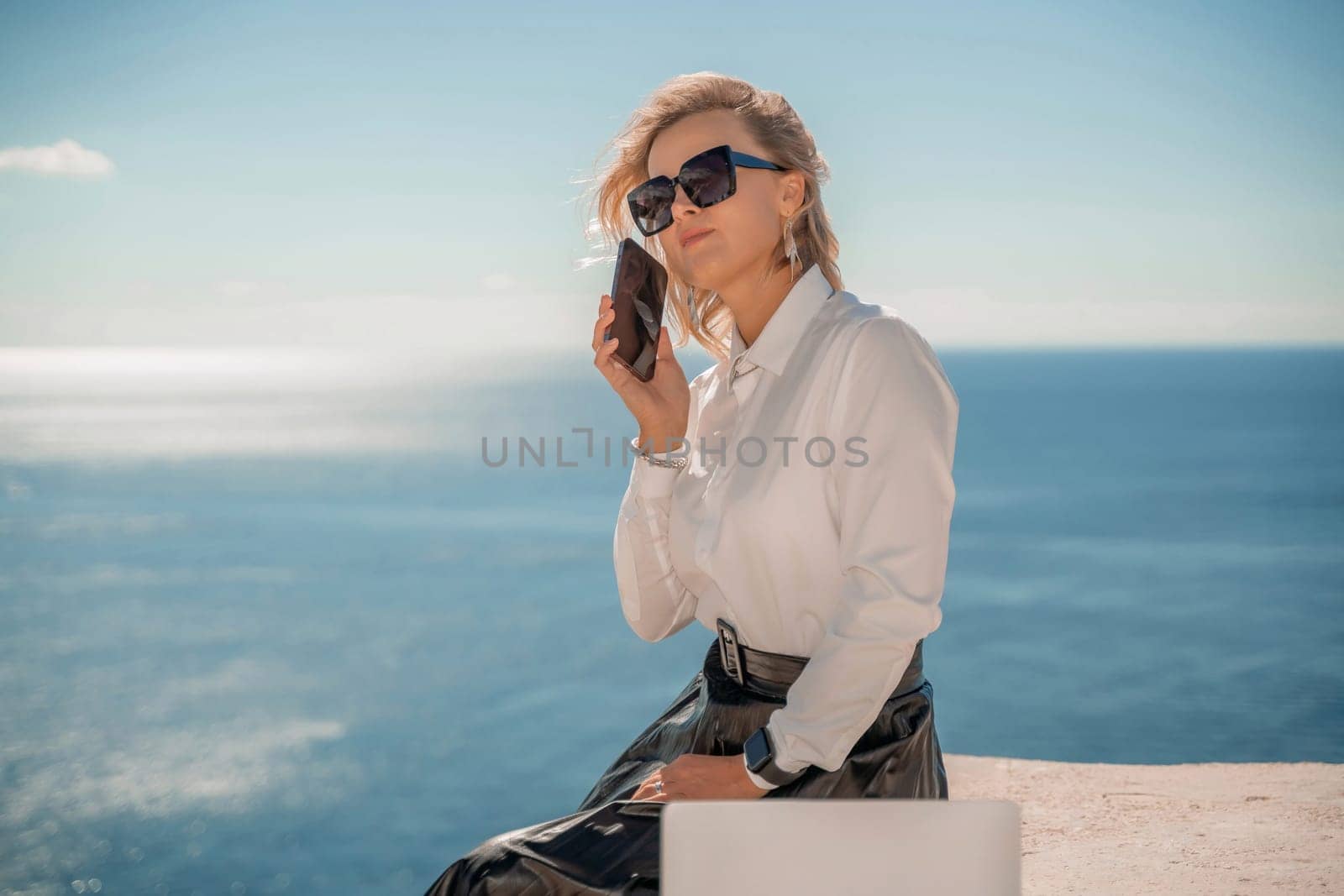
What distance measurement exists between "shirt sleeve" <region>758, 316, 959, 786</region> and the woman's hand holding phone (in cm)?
52

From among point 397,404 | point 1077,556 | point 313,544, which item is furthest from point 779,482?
point 397,404

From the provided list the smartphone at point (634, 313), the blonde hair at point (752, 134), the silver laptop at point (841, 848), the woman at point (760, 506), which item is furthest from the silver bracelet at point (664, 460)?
the silver laptop at point (841, 848)

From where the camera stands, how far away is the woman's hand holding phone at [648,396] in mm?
2178

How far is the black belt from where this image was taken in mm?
1830

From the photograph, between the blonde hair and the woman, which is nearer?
the woman

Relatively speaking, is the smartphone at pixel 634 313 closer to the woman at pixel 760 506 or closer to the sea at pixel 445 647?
the woman at pixel 760 506

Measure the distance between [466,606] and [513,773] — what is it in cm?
692

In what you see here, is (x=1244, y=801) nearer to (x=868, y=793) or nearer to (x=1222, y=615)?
(x=868, y=793)

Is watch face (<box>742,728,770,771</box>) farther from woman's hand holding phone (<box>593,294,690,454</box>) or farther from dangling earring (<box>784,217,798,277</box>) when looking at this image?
dangling earring (<box>784,217,798,277</box>)

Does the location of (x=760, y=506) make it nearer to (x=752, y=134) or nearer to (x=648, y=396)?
(x=648, y=396)

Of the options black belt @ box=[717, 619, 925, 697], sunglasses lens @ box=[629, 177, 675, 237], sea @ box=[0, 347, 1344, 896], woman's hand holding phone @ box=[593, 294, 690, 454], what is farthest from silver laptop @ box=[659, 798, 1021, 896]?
sea @ box=[0, 347, 1344, 896]

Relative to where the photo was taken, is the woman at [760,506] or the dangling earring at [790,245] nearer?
the woman at [760,506]

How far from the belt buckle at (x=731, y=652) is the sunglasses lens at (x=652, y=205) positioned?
0.73m

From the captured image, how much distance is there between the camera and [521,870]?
5.40 feet
